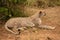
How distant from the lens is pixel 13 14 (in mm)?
7949

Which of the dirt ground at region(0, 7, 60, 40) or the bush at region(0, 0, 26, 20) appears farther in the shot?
the bush at region(0, 0, 26, 20)

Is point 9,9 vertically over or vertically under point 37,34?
over

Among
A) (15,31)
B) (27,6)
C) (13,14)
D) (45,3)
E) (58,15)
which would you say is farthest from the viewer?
(45,3)

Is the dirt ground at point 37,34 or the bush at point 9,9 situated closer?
the dirt ground at point 37,34

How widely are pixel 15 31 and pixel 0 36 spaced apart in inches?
19.8

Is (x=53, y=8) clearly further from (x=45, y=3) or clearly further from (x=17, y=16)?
(x=17, y=16)

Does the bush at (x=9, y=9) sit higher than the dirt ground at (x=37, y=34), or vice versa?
the bush at (x=9, y=9)

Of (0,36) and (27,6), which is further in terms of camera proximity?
(27,6)

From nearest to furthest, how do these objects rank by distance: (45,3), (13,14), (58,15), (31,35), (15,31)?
(31,35), (15,31), (13,14), (58,15), (45,3)

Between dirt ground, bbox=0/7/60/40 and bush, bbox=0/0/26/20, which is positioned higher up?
bush, bbox=0/0/26/20

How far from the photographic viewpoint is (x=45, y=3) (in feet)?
32.2

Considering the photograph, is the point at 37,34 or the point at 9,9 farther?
the point at 9,9

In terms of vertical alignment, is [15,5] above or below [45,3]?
above

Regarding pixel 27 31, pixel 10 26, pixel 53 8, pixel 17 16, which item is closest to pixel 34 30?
pixel 27 31
